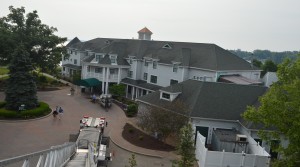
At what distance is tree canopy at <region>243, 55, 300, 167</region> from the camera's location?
1717 centimetres

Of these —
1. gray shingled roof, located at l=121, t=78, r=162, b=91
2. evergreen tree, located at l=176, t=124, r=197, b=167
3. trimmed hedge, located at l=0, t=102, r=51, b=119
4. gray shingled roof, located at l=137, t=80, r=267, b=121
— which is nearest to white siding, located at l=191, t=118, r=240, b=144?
gray shingled roof, located at l=137, t=80, r=267, b=121

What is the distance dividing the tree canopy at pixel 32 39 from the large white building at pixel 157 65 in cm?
596

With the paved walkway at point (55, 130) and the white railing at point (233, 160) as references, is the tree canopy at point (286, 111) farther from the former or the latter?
the paved walkway at point (55, 130)

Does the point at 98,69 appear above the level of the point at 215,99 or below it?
above

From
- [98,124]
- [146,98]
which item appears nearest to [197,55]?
[146,98]

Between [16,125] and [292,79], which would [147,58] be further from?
[292,79]

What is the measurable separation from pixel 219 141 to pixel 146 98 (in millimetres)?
11276

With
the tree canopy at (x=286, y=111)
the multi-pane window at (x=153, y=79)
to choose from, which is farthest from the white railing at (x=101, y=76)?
the tree canopy at (x=286, y=111)

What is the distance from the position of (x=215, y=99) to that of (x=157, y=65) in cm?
1910

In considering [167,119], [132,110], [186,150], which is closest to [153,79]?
[132,110]

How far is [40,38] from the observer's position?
49.2 metres

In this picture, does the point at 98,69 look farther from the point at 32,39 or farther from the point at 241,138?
the point at 241,138

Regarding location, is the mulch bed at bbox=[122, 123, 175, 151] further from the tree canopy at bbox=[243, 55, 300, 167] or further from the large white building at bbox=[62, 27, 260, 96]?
the large white building at bbox=[62, 27, 260, 96]

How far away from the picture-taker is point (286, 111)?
1750 centimetres
